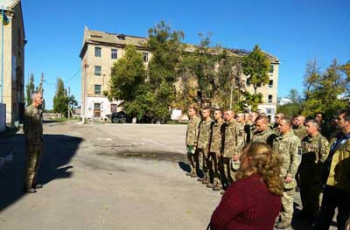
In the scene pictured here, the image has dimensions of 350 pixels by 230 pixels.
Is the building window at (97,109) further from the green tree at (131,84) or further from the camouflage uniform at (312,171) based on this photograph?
the camouflage uniform at (312,171)

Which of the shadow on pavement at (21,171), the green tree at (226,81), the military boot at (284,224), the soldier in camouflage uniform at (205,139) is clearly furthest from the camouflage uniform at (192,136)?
the green tree at (226,81)

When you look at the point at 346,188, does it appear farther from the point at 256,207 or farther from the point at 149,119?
the point at 149,119

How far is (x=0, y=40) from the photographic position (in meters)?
24.3

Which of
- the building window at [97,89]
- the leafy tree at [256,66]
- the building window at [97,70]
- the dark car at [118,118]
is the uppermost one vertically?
the leafy tree at [256,66]

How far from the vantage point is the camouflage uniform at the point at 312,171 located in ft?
16.8

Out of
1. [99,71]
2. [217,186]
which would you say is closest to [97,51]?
[99,71]

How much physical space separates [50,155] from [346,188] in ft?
33.0

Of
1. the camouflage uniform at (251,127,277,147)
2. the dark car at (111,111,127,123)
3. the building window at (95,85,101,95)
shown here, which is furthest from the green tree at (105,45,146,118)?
the camouflage uniform at (251,127,277,147)

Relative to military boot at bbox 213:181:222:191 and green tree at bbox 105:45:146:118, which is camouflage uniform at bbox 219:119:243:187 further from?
green tree at bbox 105:45:146:118

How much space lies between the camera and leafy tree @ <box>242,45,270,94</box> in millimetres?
54031

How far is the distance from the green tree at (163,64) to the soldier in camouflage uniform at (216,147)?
3530cm

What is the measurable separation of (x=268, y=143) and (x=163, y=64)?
3943 cm

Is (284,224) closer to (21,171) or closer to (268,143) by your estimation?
(268,143)

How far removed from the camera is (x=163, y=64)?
4403cm
